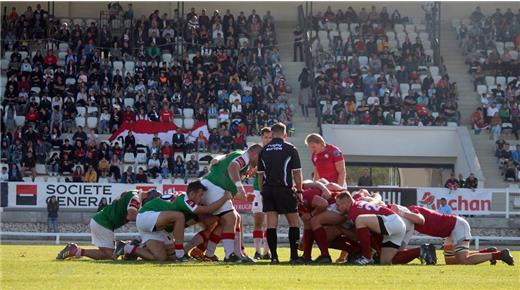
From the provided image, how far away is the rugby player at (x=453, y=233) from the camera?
17062mm

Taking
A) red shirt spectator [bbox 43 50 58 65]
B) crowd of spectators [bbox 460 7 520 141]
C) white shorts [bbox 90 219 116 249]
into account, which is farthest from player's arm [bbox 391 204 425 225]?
red shirt spectator [bbox 43 50 58 65]

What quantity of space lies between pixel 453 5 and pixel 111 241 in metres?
34.9

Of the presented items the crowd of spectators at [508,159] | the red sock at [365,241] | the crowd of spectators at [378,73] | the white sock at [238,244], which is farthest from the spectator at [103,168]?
the red sock at [365,241]

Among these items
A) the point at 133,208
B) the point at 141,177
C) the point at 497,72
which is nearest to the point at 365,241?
the point at 133,208

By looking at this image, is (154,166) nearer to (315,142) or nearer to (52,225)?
(52,225)

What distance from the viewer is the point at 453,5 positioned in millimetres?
50656

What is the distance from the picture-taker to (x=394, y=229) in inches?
647

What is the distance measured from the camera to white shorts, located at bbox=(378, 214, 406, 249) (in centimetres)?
1641

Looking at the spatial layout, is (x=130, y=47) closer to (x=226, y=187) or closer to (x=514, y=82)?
(x=514, y=82)

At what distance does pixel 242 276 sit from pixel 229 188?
3842mm

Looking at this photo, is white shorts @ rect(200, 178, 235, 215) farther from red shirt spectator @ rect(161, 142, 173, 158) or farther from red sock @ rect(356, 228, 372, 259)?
red shirt spectator @ rect(161, 142, 173, 158)

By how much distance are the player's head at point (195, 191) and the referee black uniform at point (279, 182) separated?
2.99ft

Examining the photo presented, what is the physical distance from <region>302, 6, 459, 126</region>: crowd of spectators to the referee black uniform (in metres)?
25.0

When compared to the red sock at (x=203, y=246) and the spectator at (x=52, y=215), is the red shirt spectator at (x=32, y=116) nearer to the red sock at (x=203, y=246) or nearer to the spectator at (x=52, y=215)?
the spectator at (x=52, y=215)
